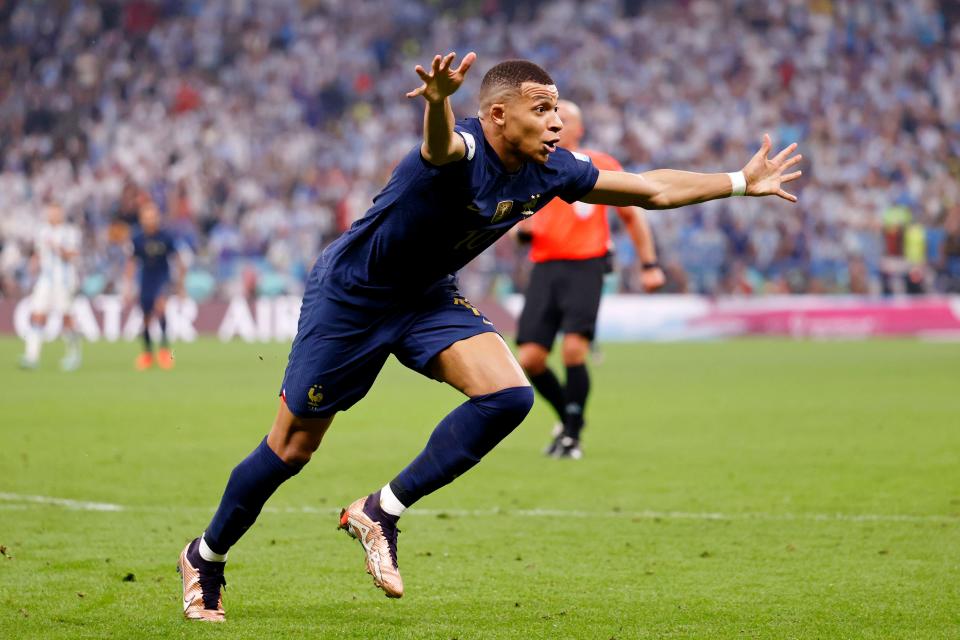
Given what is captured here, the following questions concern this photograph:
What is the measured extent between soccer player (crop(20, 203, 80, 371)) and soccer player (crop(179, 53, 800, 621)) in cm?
1542

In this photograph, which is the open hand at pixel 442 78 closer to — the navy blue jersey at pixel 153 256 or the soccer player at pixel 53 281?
the navy blue jersey at pixel 153 256

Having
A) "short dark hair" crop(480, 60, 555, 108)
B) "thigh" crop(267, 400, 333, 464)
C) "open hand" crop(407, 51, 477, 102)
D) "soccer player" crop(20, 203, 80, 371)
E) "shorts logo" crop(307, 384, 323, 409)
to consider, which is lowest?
"soccer player" crop(20, 203, 80, 371)

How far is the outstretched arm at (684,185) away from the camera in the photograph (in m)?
5.38

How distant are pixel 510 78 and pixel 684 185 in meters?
0.94

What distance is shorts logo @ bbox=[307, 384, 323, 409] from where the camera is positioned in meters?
5.10

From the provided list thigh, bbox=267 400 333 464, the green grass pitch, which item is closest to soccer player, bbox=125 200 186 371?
the green grass pitch

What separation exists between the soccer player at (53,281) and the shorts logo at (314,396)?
613 inches

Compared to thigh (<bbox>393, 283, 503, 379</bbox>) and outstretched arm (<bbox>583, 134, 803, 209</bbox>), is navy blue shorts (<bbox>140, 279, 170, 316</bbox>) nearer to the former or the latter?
thigh (<bbox>393, 283, 503, 379</bbox>)

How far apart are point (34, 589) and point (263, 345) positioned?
20.7 m

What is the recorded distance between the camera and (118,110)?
33.7 metres

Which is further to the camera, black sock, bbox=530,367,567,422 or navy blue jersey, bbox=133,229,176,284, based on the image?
navy blue jersey, bbox=133,229,176,284

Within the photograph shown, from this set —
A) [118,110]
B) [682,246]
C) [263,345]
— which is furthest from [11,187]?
[682,246]

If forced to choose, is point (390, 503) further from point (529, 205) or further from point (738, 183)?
point (738, 183)

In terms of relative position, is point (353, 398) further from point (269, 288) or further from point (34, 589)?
point (269, 288)
